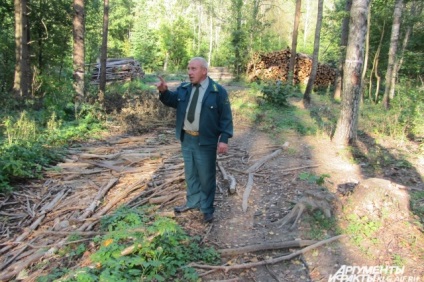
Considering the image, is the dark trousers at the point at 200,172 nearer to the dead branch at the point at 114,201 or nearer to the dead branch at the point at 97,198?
the dead branch at the point at 114,201

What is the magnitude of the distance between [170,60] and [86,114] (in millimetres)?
24947

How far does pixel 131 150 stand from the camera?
723 cm

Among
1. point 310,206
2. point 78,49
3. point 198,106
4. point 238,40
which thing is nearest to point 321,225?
point 310,206

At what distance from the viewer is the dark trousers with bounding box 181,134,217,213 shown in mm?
4195

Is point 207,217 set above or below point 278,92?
below

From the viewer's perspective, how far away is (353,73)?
7312 millimetres

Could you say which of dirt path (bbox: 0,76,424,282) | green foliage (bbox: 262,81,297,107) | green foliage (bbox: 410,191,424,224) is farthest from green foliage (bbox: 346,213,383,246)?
green foliage (bbox: 262,81,297,107)

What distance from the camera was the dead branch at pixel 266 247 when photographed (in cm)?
378

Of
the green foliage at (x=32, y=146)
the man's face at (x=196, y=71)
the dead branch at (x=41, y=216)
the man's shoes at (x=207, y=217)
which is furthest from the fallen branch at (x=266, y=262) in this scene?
the green foliage at (x=32, y=146)

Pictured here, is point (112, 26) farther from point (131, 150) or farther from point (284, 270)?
point (284, 270)

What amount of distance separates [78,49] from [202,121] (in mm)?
7389

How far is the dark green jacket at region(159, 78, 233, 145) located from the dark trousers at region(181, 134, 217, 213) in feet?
0.47

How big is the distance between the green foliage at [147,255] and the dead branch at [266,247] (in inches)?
6.8

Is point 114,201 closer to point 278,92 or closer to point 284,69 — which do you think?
point 278,92
